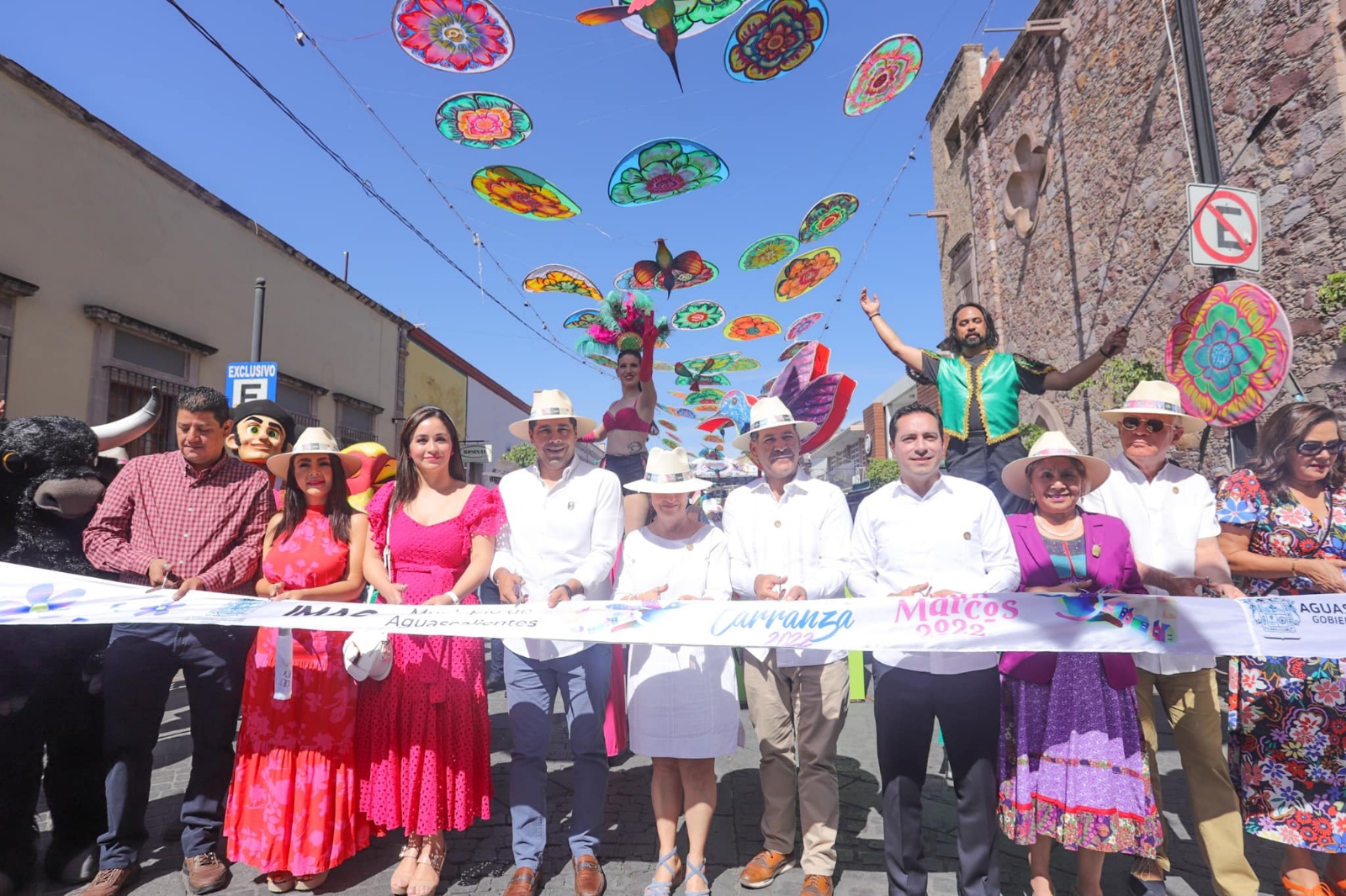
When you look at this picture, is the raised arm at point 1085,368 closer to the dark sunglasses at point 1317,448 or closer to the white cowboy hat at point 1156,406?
the white cowboy hat at point 1156,406

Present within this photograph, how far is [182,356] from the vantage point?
37.5 ft

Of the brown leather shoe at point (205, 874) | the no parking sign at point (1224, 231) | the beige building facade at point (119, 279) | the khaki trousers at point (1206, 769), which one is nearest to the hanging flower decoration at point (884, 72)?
the no parking sign at point (1224, 231)

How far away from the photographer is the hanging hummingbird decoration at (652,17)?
14.3 ft

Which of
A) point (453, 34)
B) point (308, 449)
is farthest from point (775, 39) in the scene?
point (308, 449)

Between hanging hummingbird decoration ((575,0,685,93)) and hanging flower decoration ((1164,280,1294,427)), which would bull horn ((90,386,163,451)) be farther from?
hanging flower decoration ((1164,280,1294,427))

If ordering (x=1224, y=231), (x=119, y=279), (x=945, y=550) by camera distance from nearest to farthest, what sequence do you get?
1. (x=945, y=550)
2. (x=1224, y=231)
3. (x=119, y=279)

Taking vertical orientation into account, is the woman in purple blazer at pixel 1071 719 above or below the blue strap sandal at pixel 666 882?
above

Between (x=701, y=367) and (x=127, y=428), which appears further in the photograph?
(x=701, y=367)

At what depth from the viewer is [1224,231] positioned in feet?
16.4

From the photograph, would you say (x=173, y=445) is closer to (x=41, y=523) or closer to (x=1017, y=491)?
(x=41, y=523)

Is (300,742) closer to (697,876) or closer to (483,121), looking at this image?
(697,876)

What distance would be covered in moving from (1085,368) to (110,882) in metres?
5.43

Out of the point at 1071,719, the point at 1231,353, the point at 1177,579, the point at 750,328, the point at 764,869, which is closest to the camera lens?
the point at 1071,719

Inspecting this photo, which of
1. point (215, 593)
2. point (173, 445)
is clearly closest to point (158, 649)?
point (215, 593)
